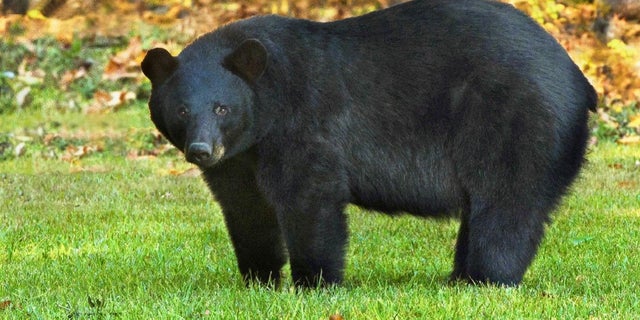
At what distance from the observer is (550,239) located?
7.50 metres

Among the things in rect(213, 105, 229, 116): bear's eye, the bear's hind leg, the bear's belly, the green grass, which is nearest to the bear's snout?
rect(213, 105, 229, 116): bear's eye

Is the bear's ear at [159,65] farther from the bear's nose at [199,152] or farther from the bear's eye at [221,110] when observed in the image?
the bear's nose at [199,152]

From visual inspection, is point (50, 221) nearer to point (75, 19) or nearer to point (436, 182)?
point (436, 182)

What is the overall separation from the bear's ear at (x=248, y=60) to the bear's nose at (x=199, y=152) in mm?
461

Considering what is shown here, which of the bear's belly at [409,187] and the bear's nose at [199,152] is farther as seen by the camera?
the bear's belly at [409,187]

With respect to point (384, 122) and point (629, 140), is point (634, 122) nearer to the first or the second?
point (629, 140)

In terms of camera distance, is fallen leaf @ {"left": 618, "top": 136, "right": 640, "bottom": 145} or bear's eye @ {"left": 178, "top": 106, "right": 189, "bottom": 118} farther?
Result: fallen leaf @ {"left": 618, "top": 136, "right": 640, "bottom": 145}

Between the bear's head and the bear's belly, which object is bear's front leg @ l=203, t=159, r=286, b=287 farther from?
the bear's belly

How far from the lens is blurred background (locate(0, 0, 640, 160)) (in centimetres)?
1238

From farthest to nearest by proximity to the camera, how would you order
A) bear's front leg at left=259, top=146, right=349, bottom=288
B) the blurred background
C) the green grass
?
the blurred background < bear's front leg at left=259, top=146, right=349, bottom=288 < the green grass

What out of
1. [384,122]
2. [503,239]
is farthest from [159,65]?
[503,239]

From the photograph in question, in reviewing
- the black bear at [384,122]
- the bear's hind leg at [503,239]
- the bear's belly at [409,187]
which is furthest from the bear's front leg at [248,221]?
the bear's hind leg at [503,239]

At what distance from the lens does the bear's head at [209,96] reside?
18.0ft

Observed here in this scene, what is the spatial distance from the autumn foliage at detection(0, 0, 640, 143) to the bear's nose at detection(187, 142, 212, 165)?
740cm
